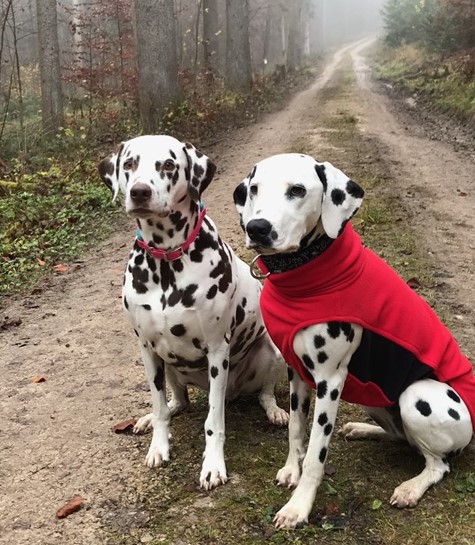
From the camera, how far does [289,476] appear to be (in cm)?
389

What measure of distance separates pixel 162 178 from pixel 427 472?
2.38 metres

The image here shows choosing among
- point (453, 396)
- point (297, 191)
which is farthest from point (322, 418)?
point (297, 191)

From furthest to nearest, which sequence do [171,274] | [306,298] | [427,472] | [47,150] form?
1. [47,150]
2. [171,274]
3. [427,472]
4. [306,298]

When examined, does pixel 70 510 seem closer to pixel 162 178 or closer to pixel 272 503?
pixel 272 503

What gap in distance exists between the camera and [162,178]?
3.89 m

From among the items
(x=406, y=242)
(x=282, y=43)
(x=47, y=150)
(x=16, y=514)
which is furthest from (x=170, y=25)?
(x=282, y=43)

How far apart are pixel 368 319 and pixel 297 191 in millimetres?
824

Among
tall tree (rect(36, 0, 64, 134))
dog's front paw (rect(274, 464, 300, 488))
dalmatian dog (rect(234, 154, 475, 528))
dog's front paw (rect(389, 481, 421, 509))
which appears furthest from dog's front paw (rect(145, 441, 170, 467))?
tall tree (rect(36, 0, 64, 134))

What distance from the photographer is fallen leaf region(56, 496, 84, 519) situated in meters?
3.72

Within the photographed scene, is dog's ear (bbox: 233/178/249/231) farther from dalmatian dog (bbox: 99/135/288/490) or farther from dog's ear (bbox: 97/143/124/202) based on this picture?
dog's ear (bbox: 97/143/124/202)

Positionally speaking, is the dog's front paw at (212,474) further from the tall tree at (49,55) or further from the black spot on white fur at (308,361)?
the tall tree at (49,55)

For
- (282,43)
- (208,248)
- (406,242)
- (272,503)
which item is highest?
Answer: (208,248)

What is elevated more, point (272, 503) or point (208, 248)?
point (208, 248)

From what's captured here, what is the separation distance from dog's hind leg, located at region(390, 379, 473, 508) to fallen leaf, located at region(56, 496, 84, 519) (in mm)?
1858
